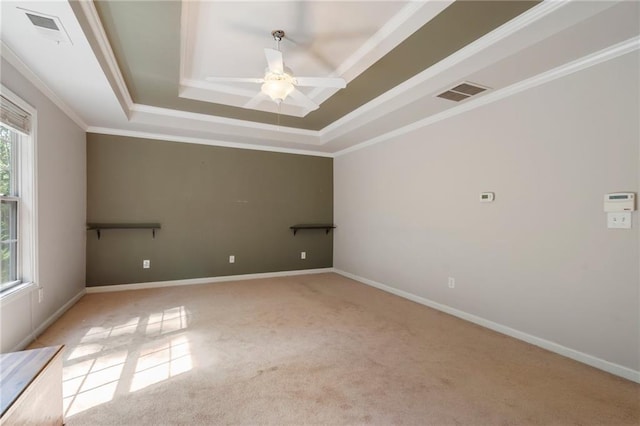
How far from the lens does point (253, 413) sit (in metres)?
1.75

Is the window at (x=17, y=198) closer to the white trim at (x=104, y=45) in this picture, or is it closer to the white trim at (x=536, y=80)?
the white trim at (x=104, y=45)

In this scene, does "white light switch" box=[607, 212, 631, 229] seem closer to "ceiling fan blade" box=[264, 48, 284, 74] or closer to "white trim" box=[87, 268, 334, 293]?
"ceiling fan blade" box=[264, 48, 284, 74]

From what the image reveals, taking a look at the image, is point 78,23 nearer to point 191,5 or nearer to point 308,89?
point 191,5

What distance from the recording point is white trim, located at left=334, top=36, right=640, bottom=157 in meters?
2.17

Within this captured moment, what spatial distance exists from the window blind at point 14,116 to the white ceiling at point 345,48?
0.34 metres

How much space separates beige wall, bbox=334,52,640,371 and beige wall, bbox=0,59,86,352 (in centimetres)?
405

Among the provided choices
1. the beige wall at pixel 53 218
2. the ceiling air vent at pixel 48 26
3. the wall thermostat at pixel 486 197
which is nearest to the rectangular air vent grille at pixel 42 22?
the ceiling air vent at pixel 48 26

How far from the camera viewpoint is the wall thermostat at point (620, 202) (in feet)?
7.02

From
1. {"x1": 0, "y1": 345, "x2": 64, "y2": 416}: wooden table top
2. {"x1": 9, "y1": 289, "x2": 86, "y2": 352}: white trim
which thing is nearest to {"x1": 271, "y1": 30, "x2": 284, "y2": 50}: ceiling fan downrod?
{"x1": 0, "y1": 345, "x2": 64, "y2": 416}: wooden table top

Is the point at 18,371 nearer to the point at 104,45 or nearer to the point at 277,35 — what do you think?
the point at 104,45

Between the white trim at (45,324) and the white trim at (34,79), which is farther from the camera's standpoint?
the white trim at (45,324)

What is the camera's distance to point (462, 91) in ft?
9.71

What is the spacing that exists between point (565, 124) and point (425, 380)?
7.75 ft

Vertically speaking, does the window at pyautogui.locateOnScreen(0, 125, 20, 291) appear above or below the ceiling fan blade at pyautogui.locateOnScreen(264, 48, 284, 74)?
below
